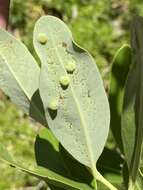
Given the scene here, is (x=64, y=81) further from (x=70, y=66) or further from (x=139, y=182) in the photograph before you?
(x=139, y=182)

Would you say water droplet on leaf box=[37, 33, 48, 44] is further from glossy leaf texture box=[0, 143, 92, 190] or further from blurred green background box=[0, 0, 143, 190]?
blurred green background box=[0, 0, 143, 190]

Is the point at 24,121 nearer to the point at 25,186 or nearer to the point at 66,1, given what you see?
the point at 25,186

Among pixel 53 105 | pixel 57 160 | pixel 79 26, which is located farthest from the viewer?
pixel 79 26

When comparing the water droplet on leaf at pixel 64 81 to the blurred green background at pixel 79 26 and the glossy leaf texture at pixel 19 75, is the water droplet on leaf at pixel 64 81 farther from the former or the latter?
the blurred green background at pixel 79 26

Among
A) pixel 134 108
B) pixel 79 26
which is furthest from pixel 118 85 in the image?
pixel 79 26

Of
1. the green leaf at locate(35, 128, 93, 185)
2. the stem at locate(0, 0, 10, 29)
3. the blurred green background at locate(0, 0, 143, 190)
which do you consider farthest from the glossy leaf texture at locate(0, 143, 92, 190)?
the blurred green background at locate(0, 0, 143, 190)
